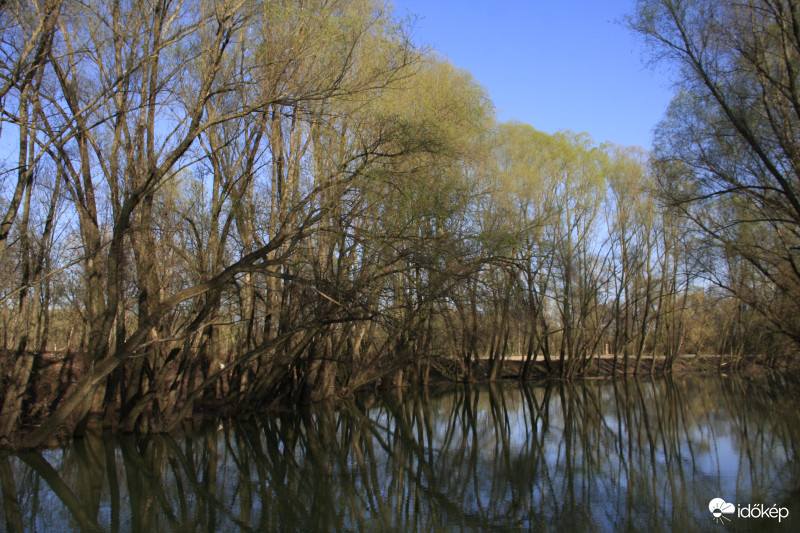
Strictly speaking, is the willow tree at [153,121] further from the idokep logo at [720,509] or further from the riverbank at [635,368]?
the riverbank at [635,368]

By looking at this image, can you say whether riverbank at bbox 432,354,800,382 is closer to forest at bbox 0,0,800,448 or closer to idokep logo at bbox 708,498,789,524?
forest at bbox 0,0,800,448

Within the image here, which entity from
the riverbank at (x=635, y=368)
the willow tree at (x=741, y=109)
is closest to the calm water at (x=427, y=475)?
the willow tree at (x=741, y=109)

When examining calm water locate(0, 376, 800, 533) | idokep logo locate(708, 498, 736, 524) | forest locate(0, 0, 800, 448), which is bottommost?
calm water locate(0, 376, 800, 533)

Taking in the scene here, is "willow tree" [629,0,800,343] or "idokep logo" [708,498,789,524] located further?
"willow tree" [629,0,800,343]

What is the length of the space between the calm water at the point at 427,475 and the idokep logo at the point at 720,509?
6 centimetres

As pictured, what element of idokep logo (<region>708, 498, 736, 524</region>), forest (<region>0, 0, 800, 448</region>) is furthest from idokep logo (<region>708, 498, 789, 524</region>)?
forest (<region>0, 0, 800, 448</region>)

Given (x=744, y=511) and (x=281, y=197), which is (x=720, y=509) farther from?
(x=281, y=197)

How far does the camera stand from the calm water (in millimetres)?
5469

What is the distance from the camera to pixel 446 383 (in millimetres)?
26203

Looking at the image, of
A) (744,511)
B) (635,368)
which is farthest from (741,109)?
(635,368)

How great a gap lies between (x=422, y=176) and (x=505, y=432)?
16.3 feet

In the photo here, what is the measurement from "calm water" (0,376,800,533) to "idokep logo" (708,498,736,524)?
6 centimetres

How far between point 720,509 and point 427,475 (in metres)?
3.24

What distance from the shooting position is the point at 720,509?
5.43 meters
